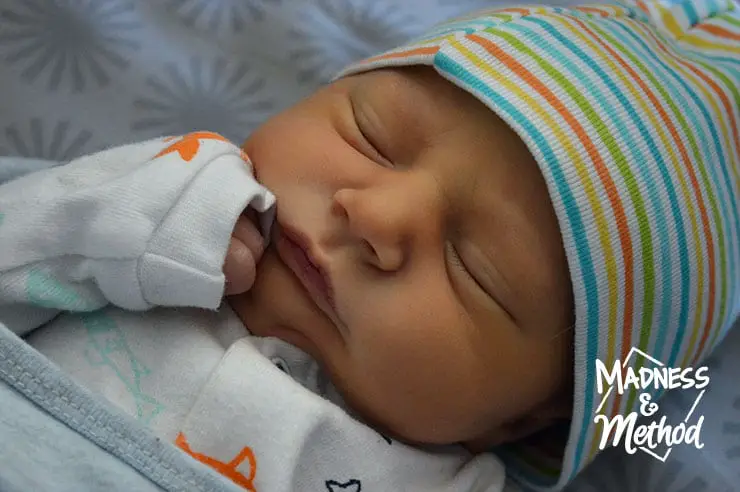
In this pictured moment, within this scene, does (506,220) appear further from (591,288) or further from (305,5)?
(305,5)

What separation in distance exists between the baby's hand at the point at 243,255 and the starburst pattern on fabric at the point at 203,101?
403 millimetres

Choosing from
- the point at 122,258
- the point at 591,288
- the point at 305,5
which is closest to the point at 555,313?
the point at 591,288

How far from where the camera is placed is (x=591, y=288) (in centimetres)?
100

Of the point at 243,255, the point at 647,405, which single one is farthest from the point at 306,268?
the point at 647,405

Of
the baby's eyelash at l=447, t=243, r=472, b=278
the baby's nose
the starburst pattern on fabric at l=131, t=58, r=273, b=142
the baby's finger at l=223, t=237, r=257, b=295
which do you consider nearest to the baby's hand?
the baby's finger at l=223, t=237, r=257, b=295

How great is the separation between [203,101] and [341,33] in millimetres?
246

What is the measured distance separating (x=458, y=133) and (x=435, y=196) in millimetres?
79

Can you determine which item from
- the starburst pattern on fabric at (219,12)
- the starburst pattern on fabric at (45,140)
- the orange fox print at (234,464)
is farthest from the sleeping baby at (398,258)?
the starburst pattern on fabric at (219,12)

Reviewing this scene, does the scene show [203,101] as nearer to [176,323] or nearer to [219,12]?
[219,12]

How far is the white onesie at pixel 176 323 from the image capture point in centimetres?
100

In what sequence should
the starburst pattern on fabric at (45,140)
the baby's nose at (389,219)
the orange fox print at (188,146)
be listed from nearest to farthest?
the baby's nose at (389,219) → the orange fox print at (188,146) → the starburst pattern on fabric at (45,140)

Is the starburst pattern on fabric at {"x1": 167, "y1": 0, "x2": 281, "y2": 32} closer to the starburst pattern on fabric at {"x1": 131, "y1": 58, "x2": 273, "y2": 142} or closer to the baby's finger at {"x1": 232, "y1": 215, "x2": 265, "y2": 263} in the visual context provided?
the starburst pattern on fabric at {"x1": 131, "y1": 58, "x2": 273, "y2": 142}

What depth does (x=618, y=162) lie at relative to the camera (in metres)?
1.01

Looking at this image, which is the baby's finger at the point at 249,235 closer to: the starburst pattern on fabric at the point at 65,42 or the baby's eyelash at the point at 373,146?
the baby's eyelash at the point at 373,146
